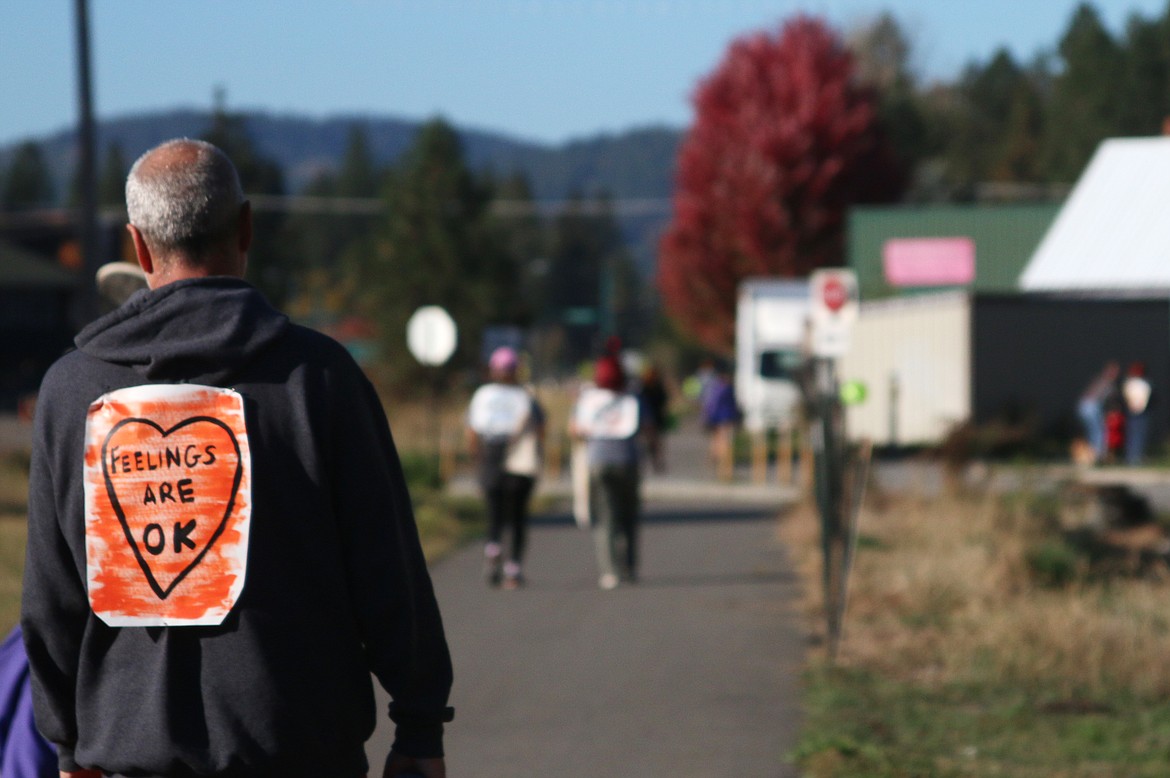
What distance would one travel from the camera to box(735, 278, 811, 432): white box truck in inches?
1474

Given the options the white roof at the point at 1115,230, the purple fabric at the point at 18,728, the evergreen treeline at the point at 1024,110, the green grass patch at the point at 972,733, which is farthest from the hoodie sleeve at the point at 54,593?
the evergreen treeline at the point at 1024,110

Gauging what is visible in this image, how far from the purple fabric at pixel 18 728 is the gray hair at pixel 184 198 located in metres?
1.28

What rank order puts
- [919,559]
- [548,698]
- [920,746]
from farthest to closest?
[919,559], [548,698], [920,746]

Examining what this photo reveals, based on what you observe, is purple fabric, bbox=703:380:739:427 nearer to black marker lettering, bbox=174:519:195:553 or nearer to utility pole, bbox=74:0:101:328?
utility pole, bbox=74:0:101:328

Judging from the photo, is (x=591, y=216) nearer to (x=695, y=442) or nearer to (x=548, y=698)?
(x=695, y=442)

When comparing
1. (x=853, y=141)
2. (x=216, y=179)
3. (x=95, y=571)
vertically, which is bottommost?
(x=95, y=571)

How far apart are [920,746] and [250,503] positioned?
15.2 feet

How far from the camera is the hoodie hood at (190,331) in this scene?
2.73 meters

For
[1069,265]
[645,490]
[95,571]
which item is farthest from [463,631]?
[1069,265]

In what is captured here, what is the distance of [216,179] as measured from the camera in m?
2.83

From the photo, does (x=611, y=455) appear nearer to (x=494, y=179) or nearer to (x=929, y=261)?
(x=929, y=261)

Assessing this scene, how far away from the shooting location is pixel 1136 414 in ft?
86.6

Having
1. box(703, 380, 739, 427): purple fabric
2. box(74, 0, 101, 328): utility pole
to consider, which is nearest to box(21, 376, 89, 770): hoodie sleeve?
box(74, 0, 101, 328): utility pole

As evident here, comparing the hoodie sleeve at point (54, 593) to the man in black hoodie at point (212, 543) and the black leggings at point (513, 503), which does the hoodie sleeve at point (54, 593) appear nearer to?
the man in black hoodie at point (212, 543)
